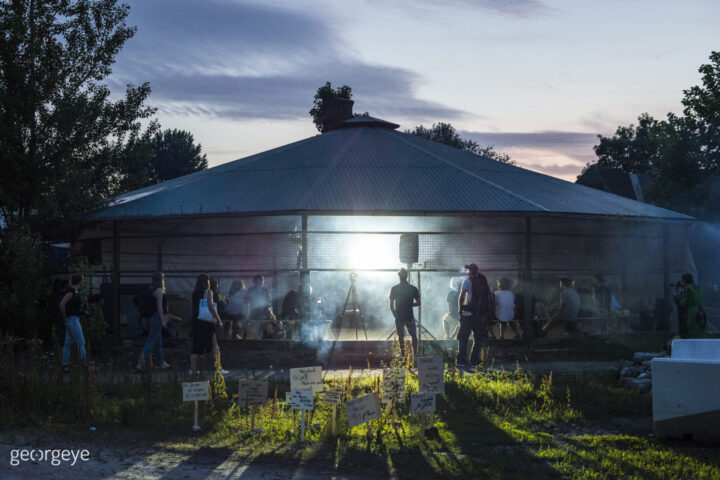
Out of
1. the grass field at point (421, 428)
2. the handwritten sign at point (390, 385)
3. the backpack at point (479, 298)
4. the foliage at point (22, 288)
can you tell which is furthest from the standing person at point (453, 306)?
the foliage at point (22, 288)

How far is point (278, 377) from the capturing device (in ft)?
44.7

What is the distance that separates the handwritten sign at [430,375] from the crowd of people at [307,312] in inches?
190

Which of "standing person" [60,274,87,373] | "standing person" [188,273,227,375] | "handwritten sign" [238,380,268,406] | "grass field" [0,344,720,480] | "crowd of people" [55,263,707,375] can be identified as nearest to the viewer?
"grass field" [0,344,720,480]

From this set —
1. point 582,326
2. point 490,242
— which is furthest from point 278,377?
point 490,242

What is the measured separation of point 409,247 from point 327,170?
13.3 ft

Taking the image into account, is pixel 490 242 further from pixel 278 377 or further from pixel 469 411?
pixel 469 411

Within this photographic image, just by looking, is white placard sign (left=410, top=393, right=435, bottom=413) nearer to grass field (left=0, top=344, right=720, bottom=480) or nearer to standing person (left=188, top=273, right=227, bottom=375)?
grass field (left=0, top=344, right=720, bottom=480)

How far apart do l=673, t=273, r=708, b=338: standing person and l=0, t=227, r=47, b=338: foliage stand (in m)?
13.3

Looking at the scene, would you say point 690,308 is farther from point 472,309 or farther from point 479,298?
point 472,309

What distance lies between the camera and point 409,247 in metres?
16.7

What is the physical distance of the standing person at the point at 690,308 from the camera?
1525cm

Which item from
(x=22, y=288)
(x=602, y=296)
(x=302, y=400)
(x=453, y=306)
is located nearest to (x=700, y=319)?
(x=602, y=296)

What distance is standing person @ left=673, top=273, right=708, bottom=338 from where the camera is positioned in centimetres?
1525
